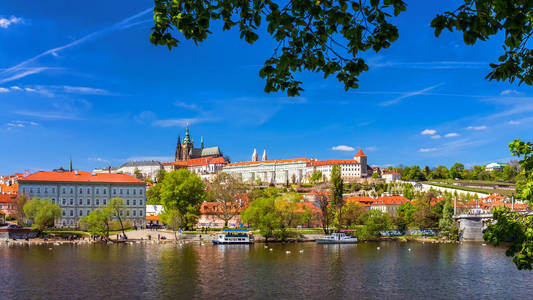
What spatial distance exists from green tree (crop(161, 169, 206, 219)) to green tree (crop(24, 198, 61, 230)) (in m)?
14.8

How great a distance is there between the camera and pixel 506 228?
9836 mm

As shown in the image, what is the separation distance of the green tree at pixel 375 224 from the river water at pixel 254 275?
71.0 feet

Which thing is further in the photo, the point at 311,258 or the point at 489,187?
the point at 489,187

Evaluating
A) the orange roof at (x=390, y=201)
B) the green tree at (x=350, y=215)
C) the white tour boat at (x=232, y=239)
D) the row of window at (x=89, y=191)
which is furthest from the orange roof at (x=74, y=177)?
the orange roof at (x=390, y=201)

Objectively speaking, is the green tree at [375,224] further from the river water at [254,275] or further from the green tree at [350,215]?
the river water at [254,275]

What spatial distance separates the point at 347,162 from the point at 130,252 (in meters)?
144

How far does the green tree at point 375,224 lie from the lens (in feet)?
230

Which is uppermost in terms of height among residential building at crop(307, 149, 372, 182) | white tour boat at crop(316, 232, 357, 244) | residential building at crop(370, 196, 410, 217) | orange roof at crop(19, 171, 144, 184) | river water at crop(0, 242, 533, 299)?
residential building at crop(307, 149, 372, 182)

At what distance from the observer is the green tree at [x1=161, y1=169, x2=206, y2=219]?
67481 millimetres

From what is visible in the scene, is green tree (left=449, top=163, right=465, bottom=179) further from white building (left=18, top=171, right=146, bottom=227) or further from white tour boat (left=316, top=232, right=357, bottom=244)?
white building (left=18, top=171, right=146, bottom=227)

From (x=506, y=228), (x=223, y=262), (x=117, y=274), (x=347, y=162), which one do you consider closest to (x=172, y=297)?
(x=117, y=274)

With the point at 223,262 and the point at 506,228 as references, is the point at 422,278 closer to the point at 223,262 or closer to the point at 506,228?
the point at 223,262

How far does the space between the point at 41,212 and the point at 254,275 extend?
41087 mm

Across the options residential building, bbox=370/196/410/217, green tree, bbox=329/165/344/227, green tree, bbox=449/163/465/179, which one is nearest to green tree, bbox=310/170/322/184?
green tree, bbox=449/163/465/179
